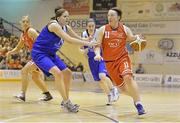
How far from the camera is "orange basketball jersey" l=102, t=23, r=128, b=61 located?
6867mm

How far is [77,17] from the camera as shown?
2406 cm

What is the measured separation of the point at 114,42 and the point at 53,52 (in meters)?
1.16

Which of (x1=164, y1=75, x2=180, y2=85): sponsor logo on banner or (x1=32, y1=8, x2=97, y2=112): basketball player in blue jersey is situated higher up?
(x1=32, y1=8, x2=97, y2=112): basketball player in blue jersey

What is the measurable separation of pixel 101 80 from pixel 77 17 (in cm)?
1555

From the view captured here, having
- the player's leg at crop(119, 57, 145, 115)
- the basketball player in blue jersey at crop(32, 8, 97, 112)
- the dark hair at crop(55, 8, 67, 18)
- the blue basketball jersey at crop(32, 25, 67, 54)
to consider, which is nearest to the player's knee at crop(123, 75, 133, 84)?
the player's leg at crop(119, 57, 145, 115)

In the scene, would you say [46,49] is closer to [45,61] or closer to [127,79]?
[45,61]

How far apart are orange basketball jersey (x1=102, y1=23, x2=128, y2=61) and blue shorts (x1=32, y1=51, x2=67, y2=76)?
93 centimetres

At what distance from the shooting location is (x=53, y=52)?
7.36 metres

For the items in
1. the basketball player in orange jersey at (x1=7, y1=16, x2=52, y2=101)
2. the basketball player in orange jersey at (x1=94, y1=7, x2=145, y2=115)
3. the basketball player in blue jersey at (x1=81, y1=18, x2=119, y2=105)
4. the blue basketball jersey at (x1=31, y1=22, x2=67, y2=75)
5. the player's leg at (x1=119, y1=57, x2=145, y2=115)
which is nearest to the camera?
the player's leg at (x1=119, y1=57, x2=145, y2=115)

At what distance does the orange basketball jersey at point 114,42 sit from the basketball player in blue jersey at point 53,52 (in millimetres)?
275

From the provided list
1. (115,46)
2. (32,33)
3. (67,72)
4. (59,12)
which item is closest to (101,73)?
(67,72)

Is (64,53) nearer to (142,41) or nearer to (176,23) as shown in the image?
(176,23)

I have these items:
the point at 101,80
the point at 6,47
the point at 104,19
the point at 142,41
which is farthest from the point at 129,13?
the point at 142,41

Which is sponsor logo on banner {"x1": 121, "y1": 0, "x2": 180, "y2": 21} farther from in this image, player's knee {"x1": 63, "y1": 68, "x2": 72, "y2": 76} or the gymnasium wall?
player's knee {"x1": 63, "y1": 68, "x2": 72, "y2": 76}
